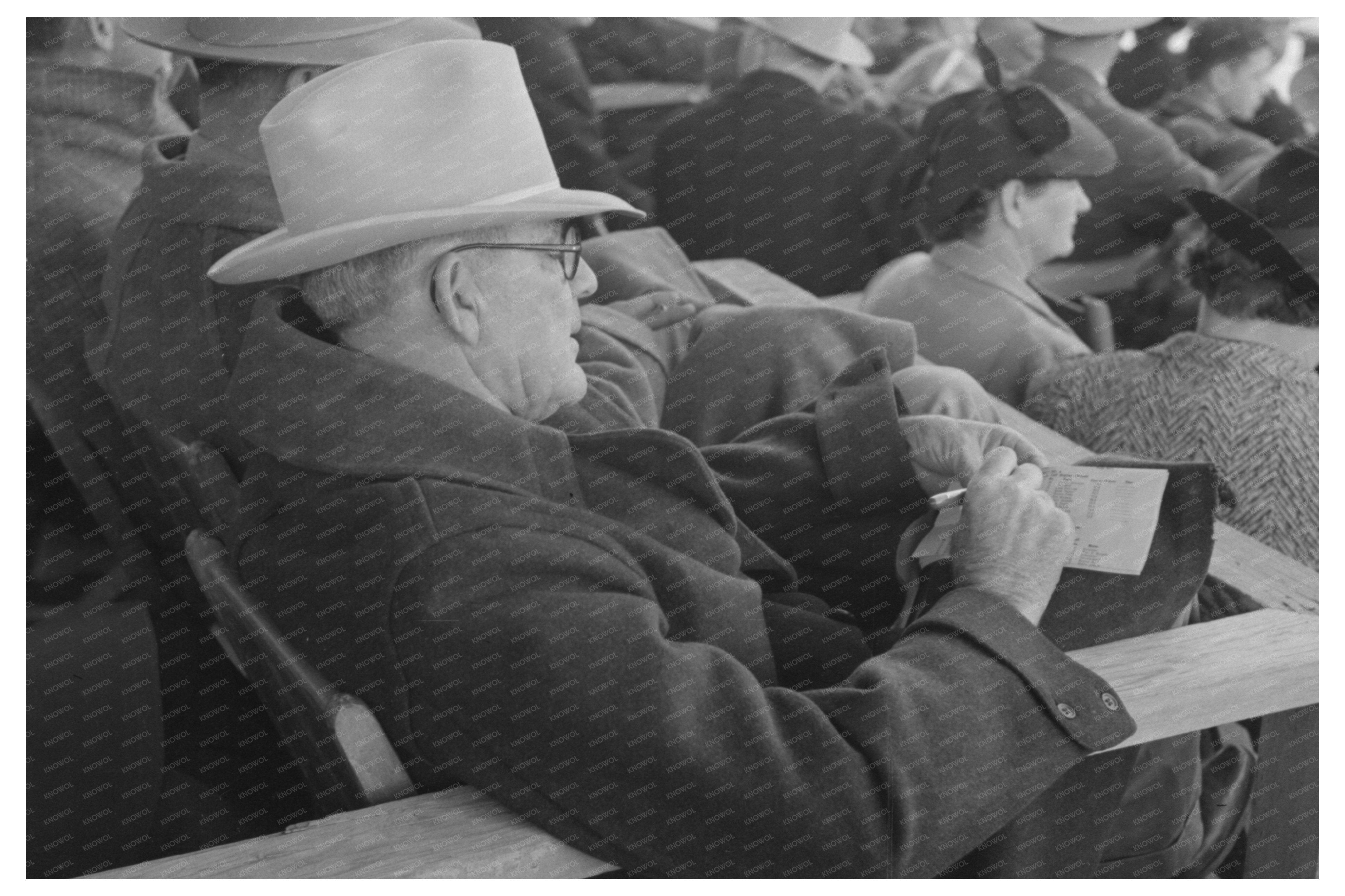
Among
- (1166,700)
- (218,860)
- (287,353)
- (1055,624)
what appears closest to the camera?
(218,860)

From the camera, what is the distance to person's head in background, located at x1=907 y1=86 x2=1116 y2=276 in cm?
350

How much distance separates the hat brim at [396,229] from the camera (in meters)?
1.64

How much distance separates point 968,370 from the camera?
3.42 m

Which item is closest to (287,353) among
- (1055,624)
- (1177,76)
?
(1055,624)

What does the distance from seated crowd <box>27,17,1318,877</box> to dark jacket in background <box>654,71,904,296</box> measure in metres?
0.04

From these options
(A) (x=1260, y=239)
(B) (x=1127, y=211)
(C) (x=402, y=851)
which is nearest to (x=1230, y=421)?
(A) (x=1260, y=239)

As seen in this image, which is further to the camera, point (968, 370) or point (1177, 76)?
point (1177, 76)

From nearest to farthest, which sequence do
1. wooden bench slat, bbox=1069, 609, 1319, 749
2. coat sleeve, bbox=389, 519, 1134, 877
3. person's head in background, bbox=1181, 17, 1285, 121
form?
1. coat sleeve, bbox=389, 519, 1134, 877
2. wooden bench slat, bbox=1069, 609, 1319, 749
3. person's head in background, bbox=1181, 17, 1285, 121

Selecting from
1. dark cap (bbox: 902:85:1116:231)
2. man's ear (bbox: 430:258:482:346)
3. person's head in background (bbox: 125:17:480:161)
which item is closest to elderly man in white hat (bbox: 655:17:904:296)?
→ dark cap (bbox: 902:85:1116:231)

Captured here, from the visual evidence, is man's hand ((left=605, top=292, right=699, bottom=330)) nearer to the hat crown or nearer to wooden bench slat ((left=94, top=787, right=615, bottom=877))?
the hat crown

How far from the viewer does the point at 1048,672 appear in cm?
168

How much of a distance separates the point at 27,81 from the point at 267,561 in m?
1.58

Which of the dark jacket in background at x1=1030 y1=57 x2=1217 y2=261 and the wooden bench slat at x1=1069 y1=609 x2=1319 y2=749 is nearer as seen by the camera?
the wooden bench slat at x1=1069 y1=609 x2=1319 y2=749
